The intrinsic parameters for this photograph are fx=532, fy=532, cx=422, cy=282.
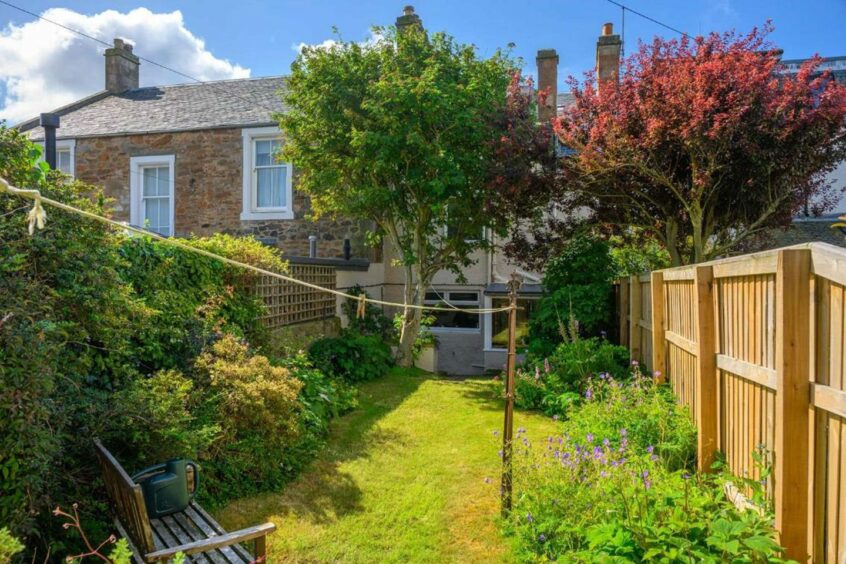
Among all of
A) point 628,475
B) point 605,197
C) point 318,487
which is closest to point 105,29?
point 605,197

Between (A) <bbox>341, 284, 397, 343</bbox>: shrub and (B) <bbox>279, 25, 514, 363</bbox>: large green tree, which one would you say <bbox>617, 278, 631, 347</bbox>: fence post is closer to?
(B) <bbox>279, 25, 514, 363</bbox>: large green tree

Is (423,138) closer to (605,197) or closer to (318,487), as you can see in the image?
(605,197)

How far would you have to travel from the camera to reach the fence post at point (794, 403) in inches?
99.0

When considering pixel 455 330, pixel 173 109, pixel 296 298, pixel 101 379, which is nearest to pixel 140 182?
pixel 173 109

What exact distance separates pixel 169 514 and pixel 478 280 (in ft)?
38.9

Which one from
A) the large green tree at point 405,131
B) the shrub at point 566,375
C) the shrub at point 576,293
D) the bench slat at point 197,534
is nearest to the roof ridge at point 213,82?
the large green tree at point 405,131

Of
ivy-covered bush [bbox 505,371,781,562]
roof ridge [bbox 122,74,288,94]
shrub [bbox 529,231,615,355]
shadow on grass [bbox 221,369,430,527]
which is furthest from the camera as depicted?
roof ridge [bbox 122,74,288,94]

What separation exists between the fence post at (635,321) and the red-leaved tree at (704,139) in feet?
3.44

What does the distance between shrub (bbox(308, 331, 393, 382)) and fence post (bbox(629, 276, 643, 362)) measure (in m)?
4.57

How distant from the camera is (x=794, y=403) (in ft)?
8.32

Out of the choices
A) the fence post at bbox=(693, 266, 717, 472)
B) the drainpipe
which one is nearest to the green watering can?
the fence post at bbox=(693, 266, 717, 472)

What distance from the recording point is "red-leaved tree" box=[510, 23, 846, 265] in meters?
7.05

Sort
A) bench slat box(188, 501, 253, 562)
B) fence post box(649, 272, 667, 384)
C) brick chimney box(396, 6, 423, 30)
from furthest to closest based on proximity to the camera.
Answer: brick chimney box(396, 6, 423, 30)
fence post box(649, 272, 667, 384)
bench slat box(188, 501, 253, 562)

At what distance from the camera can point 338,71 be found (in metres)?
10.1
